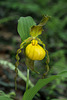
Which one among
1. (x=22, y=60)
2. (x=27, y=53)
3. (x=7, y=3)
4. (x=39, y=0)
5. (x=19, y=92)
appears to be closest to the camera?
(x=27, y=53)

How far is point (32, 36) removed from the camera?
142 cm

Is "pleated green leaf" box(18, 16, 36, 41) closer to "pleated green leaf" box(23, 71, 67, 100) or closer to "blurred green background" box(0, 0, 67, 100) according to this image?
"pleated green leaf" box(23, 71, 67, 100)

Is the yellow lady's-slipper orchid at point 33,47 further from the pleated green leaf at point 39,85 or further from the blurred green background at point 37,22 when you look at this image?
the blurred green background at point 37,22

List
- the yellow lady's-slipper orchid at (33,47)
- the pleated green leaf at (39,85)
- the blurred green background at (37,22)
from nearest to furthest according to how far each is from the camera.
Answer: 1. the pleated green leaf at (39,85)
2. the yellow lady's-slipper orchid at (33,47)
3. the blurred green background at (37,22)

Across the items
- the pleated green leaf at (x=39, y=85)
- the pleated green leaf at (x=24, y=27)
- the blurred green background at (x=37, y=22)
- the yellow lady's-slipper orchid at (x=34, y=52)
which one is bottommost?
the pleated green leaf at (x=39, y=85)

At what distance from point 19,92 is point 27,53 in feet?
3.07

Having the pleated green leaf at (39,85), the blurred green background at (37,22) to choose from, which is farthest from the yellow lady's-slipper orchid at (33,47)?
the blurred green background at (37,22)

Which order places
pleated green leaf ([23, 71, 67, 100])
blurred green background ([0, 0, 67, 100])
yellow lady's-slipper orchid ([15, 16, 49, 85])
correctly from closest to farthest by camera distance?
pleated green leaf ([23, 71, 67, 100]) < yellow lady's-slipper orchid ([15, 16, 49, 85]) < blurred green background ([0, 0, 67, 100])

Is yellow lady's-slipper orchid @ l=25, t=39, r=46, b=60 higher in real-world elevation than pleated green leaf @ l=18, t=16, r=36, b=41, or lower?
lower

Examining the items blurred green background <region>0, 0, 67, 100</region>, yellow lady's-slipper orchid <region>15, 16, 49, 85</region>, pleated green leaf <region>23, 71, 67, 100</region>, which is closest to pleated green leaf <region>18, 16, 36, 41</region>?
yellow lady's-slipper orchid <region>15, 16, 49, 85</region>

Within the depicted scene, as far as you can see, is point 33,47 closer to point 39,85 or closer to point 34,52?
point 34,52

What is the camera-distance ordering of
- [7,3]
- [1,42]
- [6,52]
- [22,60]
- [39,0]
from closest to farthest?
[22,60], [6,52], [1,42], [7,3], [39,0]

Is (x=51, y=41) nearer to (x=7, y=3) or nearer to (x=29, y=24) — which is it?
(x=7, y=3)

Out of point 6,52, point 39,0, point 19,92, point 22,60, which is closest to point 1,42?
point 6,52
